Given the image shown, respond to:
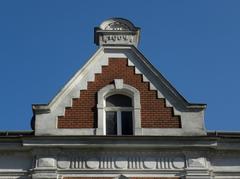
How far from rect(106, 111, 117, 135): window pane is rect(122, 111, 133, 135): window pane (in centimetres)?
27

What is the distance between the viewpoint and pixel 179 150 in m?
18.1

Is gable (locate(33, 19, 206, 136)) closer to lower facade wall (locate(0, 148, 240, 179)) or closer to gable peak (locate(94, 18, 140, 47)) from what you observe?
gable peak (locate(94, 18, 140, 47))

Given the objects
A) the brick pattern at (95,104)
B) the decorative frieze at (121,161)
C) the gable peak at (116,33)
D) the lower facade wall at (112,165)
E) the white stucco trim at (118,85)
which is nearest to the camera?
the lower facade wall at (112,165)

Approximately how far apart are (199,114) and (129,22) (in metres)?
4.44

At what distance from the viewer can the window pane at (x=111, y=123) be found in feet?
61.0

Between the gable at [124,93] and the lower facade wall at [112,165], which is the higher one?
the gable at [124,93]

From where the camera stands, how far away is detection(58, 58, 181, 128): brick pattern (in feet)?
60.8

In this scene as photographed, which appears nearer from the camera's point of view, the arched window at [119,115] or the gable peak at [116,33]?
the arched window at [119,115]

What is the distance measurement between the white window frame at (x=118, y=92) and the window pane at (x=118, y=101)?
12cm

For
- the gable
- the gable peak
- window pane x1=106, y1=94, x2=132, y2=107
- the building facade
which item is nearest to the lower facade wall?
the building facade

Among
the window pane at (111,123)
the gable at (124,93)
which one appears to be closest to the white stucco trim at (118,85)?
the gable at (124,93)

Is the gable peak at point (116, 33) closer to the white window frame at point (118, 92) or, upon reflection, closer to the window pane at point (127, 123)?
the white window frame at point (118, 92)

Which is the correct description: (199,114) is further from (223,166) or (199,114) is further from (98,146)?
(98,146)

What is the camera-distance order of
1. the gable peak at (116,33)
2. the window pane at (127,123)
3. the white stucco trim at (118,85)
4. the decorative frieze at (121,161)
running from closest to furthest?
the decorative frieze at (121,161) < the white stucco trim at (118,85) < the window pane at (127,123) < the gable peak at (116,33)
